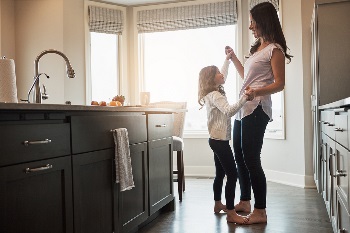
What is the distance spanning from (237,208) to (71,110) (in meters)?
1.74

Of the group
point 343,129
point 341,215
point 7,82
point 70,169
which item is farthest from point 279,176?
point 7,82

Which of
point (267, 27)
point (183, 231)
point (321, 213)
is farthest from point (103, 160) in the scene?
point (321, 213)

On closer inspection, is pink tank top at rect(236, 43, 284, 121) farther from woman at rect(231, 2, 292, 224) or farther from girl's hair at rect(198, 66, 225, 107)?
girl's hair at rect(198, 66, 225, 107)

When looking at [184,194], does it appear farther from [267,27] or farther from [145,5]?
[145,5]

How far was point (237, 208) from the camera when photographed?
2939 mm

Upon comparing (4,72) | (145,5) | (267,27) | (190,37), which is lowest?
(4,72)

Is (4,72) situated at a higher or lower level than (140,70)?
lower

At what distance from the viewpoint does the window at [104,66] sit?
17.0 ft

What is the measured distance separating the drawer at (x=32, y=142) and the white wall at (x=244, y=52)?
3070 mm

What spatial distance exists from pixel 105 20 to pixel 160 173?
3080mm

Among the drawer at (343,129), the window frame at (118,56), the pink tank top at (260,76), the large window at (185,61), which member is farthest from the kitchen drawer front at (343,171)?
the window frame at (118,56)

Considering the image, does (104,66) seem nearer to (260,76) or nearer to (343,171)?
(260,76)

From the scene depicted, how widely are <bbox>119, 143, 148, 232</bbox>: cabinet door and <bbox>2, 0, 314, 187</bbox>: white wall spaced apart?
2.23m

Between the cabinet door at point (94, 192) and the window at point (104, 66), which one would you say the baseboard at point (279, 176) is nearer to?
the window at point (104, 66)
